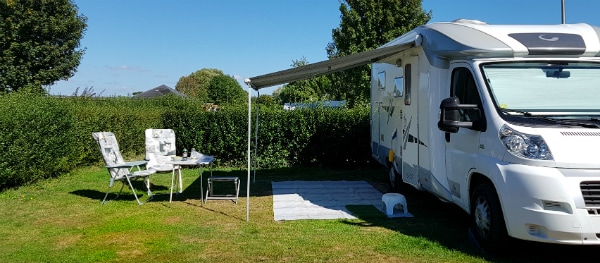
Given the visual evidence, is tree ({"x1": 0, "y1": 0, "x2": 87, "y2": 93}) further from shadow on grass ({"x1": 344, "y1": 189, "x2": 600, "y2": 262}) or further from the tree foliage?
the tree foliage

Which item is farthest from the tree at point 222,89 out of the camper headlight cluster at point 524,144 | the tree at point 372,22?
the camper headlight cluster at point 524,144

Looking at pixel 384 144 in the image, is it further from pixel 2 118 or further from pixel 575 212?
pixel 2 118

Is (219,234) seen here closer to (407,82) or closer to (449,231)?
(449,231)

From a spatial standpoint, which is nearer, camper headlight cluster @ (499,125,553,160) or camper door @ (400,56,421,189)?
camper headlight cluster @ (499,125,553,160)

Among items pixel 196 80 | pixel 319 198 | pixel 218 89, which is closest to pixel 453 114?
pixel 319 198

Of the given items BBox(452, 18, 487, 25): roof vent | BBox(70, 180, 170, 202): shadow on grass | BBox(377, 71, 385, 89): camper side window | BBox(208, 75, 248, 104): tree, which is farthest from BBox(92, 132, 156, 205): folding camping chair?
BBox(208, 75, 248, 104): tree

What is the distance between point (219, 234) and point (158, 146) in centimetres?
374

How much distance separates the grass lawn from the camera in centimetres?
461

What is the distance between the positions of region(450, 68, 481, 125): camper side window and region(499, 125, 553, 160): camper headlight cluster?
47 centimetres

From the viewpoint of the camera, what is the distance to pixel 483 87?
14.8ft

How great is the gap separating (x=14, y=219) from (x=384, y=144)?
5.69 m

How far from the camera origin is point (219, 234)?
5.50 meters

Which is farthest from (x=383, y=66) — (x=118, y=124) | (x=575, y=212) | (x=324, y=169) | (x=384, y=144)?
(x=118, y=124)

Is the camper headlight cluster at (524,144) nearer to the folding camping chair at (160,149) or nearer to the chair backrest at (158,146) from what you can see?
the folding camping chair at (160,149)
